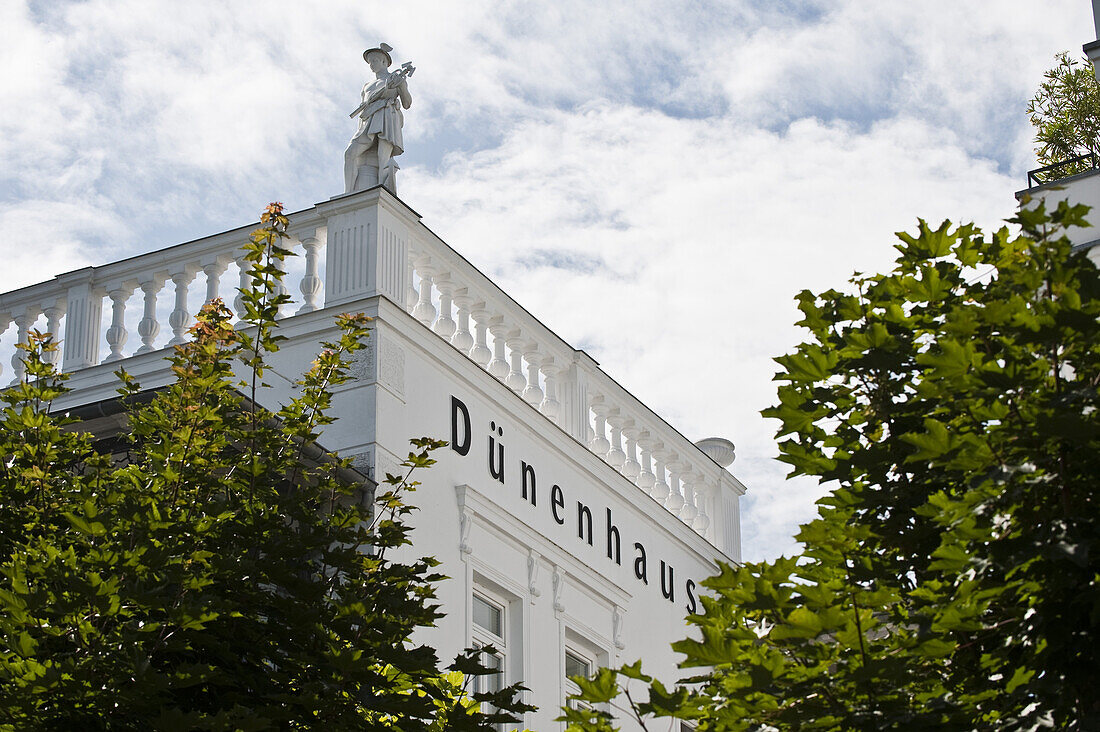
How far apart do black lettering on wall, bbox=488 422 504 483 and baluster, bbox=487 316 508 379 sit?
534 mm

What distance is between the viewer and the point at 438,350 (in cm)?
1616

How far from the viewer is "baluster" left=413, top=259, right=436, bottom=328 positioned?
16297mm

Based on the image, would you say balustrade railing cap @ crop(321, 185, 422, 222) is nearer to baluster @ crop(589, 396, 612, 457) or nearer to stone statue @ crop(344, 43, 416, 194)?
stone statue @ crop(344, 43, 416, 194)

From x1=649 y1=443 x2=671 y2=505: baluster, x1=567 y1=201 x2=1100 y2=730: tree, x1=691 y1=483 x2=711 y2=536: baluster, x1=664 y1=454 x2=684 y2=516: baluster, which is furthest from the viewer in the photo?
x1=691 y1=483 x2=711 y2=536: baluster

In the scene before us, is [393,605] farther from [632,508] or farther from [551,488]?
[632,508]

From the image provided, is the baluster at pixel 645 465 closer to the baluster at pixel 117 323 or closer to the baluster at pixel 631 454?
the baluster at pixel 631 454

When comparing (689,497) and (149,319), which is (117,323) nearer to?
(149,319)

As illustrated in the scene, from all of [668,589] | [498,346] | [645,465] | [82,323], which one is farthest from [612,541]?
[82,323]

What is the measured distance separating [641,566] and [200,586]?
1134 centimetres

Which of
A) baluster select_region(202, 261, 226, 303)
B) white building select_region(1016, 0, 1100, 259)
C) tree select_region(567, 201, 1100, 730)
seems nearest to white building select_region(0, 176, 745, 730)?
baluster select_region(202, 261, 226, 303)

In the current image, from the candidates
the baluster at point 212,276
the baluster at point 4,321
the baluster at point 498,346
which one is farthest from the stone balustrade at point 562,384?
A: the baluster at point 4,321

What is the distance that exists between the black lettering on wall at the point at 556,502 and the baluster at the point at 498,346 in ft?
4.35

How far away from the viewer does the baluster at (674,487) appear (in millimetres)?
20156

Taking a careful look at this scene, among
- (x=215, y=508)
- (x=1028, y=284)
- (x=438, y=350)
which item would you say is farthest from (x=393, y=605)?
(x=438, y=350)
